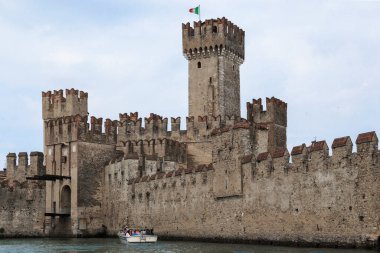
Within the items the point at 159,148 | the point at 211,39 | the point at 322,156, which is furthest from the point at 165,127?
the point at 322,156

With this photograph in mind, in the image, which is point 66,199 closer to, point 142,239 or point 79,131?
point 79,131

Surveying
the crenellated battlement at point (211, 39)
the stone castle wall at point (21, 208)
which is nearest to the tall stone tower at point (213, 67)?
the crenellated battlement at point (211, 39)

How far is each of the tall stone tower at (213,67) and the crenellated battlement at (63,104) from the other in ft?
34.2

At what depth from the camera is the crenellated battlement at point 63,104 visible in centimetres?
6906

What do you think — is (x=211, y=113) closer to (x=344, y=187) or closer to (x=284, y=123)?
(x=284, y=123)

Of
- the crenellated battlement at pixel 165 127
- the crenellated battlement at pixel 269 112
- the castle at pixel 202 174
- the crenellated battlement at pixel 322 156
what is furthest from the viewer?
the crenellated battlement at pixel 165 127

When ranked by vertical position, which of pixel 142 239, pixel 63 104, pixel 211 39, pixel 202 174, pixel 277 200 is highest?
pixel 211 39

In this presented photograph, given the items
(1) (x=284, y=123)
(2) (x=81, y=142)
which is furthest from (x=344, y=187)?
(2) (x=81, y=142)

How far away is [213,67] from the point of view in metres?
66.4

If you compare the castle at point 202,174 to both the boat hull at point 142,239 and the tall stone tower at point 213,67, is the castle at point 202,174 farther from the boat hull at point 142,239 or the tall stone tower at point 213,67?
the boat hull at point 142,239

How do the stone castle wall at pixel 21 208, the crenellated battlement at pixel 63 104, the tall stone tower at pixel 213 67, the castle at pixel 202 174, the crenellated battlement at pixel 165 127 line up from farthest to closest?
the crenellated battlement at pixel 63 104, the tall stone tower at pixel 213 67, the crenellated battlement at pixel 165 127, the stone castle wall at pixel 21 208, the castle at pixel 202 174

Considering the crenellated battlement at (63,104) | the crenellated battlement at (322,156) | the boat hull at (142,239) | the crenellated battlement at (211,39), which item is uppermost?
the crenellated battlement at (211,39)

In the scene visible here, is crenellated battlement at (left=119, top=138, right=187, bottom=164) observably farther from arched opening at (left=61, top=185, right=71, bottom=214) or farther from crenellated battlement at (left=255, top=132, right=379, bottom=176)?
crenellated battlement at (left=255, top=132, right=379, bottom=176)

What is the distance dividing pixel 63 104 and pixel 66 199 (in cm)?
1251
